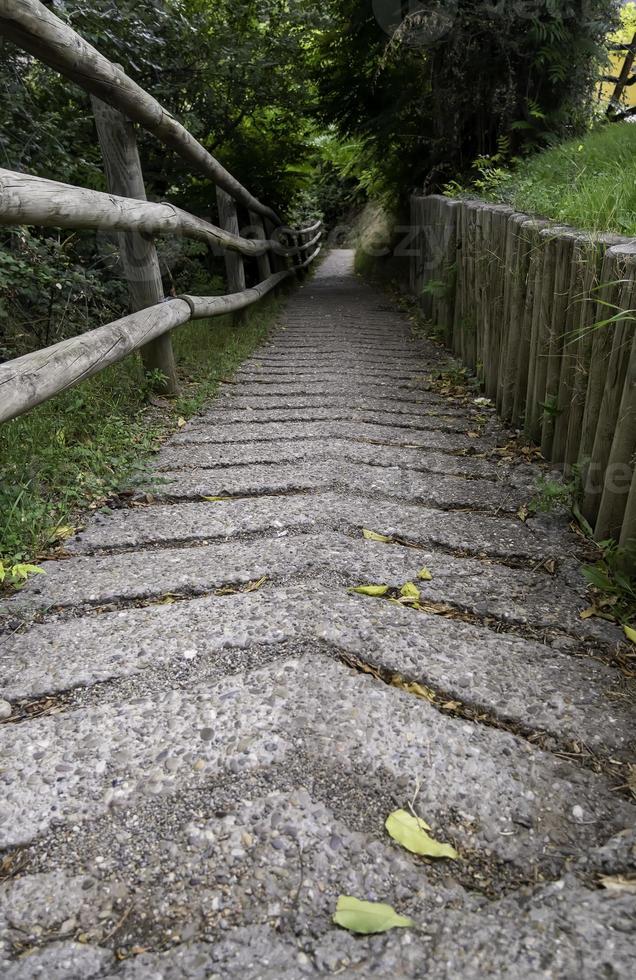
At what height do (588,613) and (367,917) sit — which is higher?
(367,917)

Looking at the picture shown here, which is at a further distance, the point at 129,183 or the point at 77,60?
the point at 129,183

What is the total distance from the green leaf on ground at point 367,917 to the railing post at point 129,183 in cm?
298

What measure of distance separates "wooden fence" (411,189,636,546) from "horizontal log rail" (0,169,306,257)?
1.72 metres

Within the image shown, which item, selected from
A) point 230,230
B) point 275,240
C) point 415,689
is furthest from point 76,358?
point 275,240

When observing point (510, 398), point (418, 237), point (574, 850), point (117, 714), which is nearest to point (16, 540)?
point (117, 714)

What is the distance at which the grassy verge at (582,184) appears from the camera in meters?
2.42

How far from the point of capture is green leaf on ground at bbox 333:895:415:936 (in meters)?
0.91

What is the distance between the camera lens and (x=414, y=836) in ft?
3.40

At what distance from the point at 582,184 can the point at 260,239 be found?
171 inches

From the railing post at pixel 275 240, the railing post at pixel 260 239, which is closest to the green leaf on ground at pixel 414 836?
the railing post at pixel 260 239

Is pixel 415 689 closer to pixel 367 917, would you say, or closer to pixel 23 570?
pixel 367 917

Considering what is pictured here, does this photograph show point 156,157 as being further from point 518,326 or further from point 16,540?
point 16,540

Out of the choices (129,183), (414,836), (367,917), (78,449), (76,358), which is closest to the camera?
(367,917)

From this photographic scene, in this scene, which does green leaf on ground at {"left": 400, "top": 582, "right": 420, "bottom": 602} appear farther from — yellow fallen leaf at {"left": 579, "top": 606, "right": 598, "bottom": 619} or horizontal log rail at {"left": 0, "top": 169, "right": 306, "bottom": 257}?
horizontal log rail at {"left": 0, "top": 169, "right": 306, "bottom": 257}
